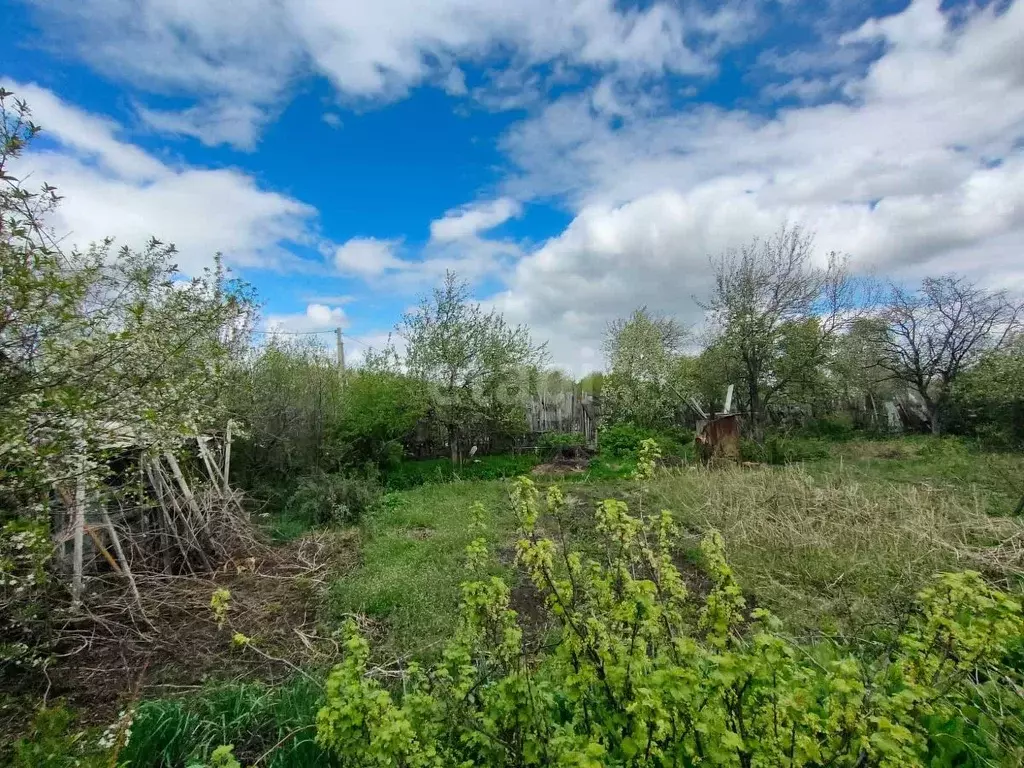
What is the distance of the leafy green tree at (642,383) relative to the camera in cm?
1385

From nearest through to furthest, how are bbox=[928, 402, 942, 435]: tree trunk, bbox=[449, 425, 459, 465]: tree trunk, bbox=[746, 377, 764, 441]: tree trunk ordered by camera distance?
bbox=[449, 425, 459, 465]: tree trunk
bbox=[746, 377, 764, 441]: tree trunk
bbox=[928, 402, 942, 435]: tree trunk

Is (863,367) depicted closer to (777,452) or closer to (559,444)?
(777,452)

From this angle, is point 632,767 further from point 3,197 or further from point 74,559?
point 74,559

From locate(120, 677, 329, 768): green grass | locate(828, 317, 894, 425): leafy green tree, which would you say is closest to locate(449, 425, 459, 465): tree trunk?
locate(120, 677, 329, 768): green grass

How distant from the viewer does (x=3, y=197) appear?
2.13 metres

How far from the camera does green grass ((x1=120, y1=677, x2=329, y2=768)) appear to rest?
2.28m

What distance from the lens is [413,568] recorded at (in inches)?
204

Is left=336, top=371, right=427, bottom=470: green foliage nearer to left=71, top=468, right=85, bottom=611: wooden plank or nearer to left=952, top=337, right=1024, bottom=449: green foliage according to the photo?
left=71, top=468, right=85, bottom=611: wooden plank

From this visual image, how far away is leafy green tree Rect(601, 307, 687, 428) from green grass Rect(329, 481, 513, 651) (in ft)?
21.5

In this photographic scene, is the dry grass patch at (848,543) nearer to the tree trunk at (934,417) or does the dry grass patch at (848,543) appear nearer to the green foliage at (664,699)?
the green foliage at (664,699)

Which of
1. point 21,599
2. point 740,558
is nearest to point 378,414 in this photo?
point 21,599

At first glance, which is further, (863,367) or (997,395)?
(863,367)

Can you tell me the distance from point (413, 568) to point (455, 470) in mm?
5652

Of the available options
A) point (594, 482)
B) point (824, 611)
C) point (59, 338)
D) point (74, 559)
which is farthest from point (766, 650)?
point (594, 482)
